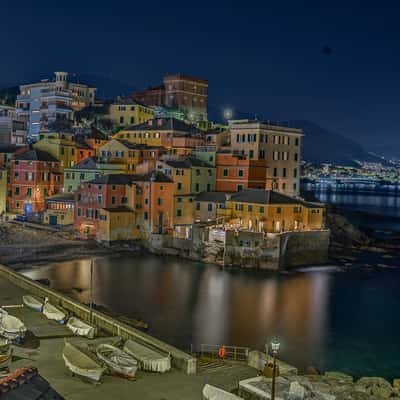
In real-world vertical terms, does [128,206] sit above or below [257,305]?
above

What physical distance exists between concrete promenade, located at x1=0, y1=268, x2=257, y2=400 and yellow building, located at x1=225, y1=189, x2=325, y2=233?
31665 mm

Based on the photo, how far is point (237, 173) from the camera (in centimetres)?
5903

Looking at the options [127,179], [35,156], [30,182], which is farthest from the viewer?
[35,156]

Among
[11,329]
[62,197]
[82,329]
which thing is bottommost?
[82,329]

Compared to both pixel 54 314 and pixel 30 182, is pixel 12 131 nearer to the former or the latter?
pixel 30 182

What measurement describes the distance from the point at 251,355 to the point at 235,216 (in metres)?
34.5

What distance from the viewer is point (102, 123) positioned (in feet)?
274

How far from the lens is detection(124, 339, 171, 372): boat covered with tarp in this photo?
15.9 m

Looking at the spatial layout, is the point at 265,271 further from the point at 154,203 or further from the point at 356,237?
the point at 356,237

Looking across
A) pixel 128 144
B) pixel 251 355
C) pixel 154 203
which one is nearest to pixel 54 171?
pixel 128 144

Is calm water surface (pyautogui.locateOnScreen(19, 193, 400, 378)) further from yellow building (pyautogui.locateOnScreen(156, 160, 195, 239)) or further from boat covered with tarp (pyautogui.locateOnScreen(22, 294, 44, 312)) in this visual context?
boat covered with tarp (pyautogui.locateOnScreen(22, 294, 44, 312))

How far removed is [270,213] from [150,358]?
34470 millimetres

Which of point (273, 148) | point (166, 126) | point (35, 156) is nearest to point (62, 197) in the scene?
point (35, 156)

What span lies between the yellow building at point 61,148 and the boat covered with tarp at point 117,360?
51.9 meters
